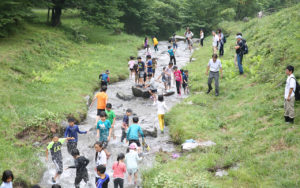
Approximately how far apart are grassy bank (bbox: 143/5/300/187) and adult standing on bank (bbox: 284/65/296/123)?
1.23 feet

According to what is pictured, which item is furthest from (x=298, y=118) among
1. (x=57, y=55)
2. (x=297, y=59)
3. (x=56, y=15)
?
(x=56, y=15)

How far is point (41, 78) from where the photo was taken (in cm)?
1822

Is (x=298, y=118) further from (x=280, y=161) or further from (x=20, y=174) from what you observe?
(x=20, y=174)

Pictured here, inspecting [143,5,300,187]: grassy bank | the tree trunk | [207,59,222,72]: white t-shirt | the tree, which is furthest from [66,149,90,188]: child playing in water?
the tree trunk

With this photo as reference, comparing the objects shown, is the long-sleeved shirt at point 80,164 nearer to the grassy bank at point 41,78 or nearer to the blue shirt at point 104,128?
the blue shirt at point 104,128

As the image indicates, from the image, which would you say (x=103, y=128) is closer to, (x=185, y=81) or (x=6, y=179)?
(x=6, y=179)

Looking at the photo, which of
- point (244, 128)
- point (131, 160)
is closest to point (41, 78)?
point (131, 160)

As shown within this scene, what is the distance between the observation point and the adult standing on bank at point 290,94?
9.94m

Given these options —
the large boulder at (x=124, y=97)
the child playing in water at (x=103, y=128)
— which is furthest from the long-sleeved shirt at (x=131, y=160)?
the large boulder at (x=124, y=97)

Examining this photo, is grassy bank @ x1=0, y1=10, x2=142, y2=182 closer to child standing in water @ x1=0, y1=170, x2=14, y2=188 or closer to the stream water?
the stream water

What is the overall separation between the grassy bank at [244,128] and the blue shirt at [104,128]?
215cm

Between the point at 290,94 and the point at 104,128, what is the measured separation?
6765 mm

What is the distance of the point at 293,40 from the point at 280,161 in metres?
10.6

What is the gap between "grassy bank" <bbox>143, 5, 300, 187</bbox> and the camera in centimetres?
877
